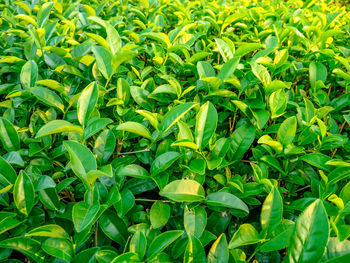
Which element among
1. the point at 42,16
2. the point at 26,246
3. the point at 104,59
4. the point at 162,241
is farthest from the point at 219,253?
the point at 42,16

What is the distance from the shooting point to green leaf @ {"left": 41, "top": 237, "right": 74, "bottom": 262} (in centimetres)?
92

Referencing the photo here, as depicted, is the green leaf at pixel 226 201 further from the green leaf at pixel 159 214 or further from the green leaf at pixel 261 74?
the green leaf at pixel 261 74

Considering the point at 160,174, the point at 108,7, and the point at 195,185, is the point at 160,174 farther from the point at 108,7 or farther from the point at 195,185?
the point at 108,7

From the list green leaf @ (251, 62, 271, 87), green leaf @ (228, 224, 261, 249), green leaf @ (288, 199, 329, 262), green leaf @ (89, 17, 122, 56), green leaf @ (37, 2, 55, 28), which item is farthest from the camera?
green leaf @ (37, 2, 55, 28)

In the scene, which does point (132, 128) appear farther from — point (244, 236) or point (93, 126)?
point (244, 236)

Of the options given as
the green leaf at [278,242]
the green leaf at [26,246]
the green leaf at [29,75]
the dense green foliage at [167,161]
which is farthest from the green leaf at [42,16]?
the green leaf at [278,242]

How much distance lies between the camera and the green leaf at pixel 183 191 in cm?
99

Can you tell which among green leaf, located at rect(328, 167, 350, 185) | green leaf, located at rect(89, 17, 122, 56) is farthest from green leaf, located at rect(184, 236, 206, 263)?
green leaf, located at rect(89, 17, 122, 56)

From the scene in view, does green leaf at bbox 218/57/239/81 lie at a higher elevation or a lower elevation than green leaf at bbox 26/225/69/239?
higher


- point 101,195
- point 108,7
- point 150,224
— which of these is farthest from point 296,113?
point 108,7

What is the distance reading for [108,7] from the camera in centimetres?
242

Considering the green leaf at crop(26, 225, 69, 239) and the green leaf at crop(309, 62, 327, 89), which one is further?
the green leaf at crop(309, 62, 327, 89)

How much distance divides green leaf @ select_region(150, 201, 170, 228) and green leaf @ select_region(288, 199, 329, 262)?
47cm

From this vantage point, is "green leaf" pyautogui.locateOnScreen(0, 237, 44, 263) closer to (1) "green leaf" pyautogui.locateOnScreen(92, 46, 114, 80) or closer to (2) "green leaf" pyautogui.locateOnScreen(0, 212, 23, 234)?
(2) "green leaf" pyautogui.locateOnScreen(0, 212, 23, 234)
